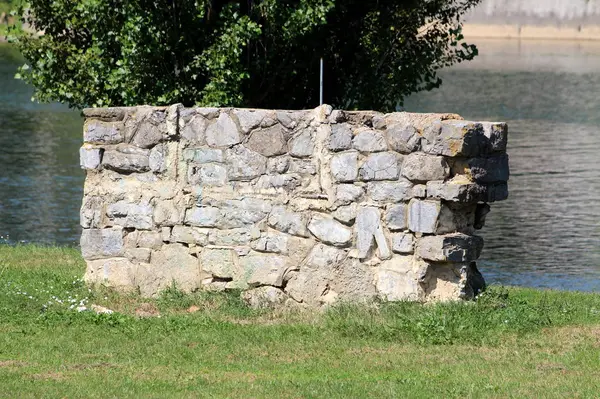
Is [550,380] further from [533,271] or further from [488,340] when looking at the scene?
[533,271]

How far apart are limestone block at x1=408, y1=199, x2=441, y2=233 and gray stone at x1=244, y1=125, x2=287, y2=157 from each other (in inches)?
54.9

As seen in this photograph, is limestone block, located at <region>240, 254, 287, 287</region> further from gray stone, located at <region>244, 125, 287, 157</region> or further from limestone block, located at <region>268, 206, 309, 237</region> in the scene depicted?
gray stone, located at <region>244, 125, 287, 157</region>

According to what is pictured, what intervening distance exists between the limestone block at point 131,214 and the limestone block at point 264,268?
3.65 feet

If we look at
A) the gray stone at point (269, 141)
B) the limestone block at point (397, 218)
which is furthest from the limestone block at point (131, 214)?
the limestone block at point (397, 218)

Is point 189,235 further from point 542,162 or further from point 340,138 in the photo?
point 542,162

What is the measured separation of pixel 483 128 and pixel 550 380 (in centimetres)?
276

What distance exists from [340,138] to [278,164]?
69 centimetres

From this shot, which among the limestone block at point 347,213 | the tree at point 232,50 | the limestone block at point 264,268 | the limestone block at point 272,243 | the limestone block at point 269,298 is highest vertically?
the tree at point 232,50

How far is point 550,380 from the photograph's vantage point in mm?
7820

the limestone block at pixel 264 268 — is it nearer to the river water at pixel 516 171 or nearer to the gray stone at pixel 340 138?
the gray stone at pixel 340 138

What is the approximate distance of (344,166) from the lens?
10.1 metres

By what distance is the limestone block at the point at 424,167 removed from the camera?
9678 millimetres

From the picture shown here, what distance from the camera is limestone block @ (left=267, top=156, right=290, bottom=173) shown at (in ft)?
34.1

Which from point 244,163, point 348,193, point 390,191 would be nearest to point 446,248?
point 390,191
